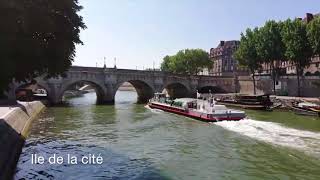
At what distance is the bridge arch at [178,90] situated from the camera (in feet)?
344

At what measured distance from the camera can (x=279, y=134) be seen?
3900 centimetres

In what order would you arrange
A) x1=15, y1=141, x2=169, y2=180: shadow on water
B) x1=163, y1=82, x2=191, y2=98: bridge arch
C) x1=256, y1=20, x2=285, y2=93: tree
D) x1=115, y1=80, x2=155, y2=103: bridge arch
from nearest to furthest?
x1=15, y1=141, x2=169, y2=180: shadow on water → x1=256, y1=20, x2=285, y2=93: tree → x1=115, y1=80, x2=155, y2=103: bridge arch → x1=163, y1=82, x2=191, y2=98: bridge arch

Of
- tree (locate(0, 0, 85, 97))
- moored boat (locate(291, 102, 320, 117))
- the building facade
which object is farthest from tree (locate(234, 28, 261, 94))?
the building facade

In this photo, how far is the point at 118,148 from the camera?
33.1m

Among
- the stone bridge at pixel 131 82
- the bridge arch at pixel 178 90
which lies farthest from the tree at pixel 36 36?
the bridge arch at pixel 178 90

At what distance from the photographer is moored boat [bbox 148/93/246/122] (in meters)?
49.5

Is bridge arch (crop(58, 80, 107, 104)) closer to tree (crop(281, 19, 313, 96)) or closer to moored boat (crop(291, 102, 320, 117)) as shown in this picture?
tree (crop(281, 19, 313, 96))

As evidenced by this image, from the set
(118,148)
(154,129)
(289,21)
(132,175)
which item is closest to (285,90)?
(289,21)

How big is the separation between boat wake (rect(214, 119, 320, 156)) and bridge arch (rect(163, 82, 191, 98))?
183ft

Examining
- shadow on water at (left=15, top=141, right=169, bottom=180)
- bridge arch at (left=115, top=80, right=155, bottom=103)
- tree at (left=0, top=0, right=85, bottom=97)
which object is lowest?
shadow on water at (left=15, top=141, right=169, bottom=180)

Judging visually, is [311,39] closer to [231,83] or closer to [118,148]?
[231,83]

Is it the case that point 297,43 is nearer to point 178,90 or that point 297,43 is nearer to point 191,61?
point 178,90

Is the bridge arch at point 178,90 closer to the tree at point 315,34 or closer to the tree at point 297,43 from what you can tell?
the tree at point 297,43

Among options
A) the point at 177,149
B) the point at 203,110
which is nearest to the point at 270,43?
the point at 203,110
